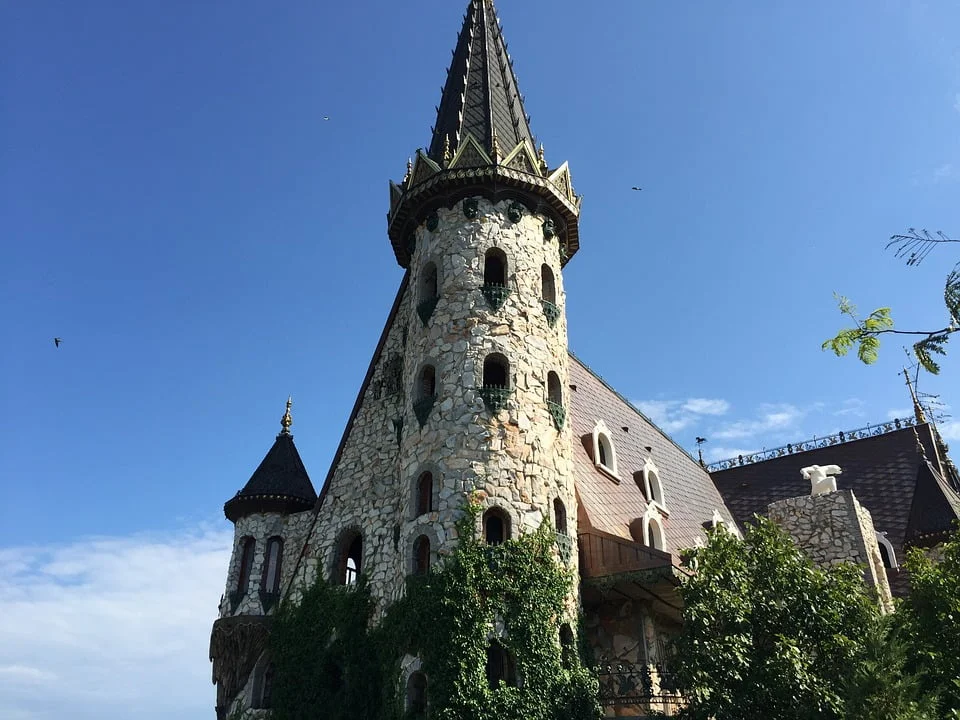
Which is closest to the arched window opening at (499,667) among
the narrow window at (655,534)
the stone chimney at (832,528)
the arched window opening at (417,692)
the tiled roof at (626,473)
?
the arched window opening at (417,692)

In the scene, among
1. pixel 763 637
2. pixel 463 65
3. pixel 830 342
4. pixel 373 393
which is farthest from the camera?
pixel 463 65

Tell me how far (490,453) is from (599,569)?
3990 millimetres

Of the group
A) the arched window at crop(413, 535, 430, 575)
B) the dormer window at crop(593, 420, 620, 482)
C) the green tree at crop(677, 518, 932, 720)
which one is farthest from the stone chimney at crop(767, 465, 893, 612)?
the arched window at crop(413, 535, 430, 575)

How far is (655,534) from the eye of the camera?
78.3ft

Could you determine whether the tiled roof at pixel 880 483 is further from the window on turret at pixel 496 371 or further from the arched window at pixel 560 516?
the window on turret at pixel 496 371

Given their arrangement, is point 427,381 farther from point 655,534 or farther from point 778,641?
point 778,641

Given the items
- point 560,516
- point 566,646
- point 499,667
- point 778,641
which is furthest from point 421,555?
point 778,641

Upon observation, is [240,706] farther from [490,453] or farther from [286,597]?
[490,453]

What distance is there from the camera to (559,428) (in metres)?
21.6

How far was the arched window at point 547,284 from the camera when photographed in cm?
2388

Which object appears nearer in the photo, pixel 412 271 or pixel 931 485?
pixel 412 271

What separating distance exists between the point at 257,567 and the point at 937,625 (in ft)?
61.6

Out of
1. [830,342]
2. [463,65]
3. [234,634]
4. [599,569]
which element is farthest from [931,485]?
[830,342]

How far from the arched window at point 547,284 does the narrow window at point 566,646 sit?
9348mm
